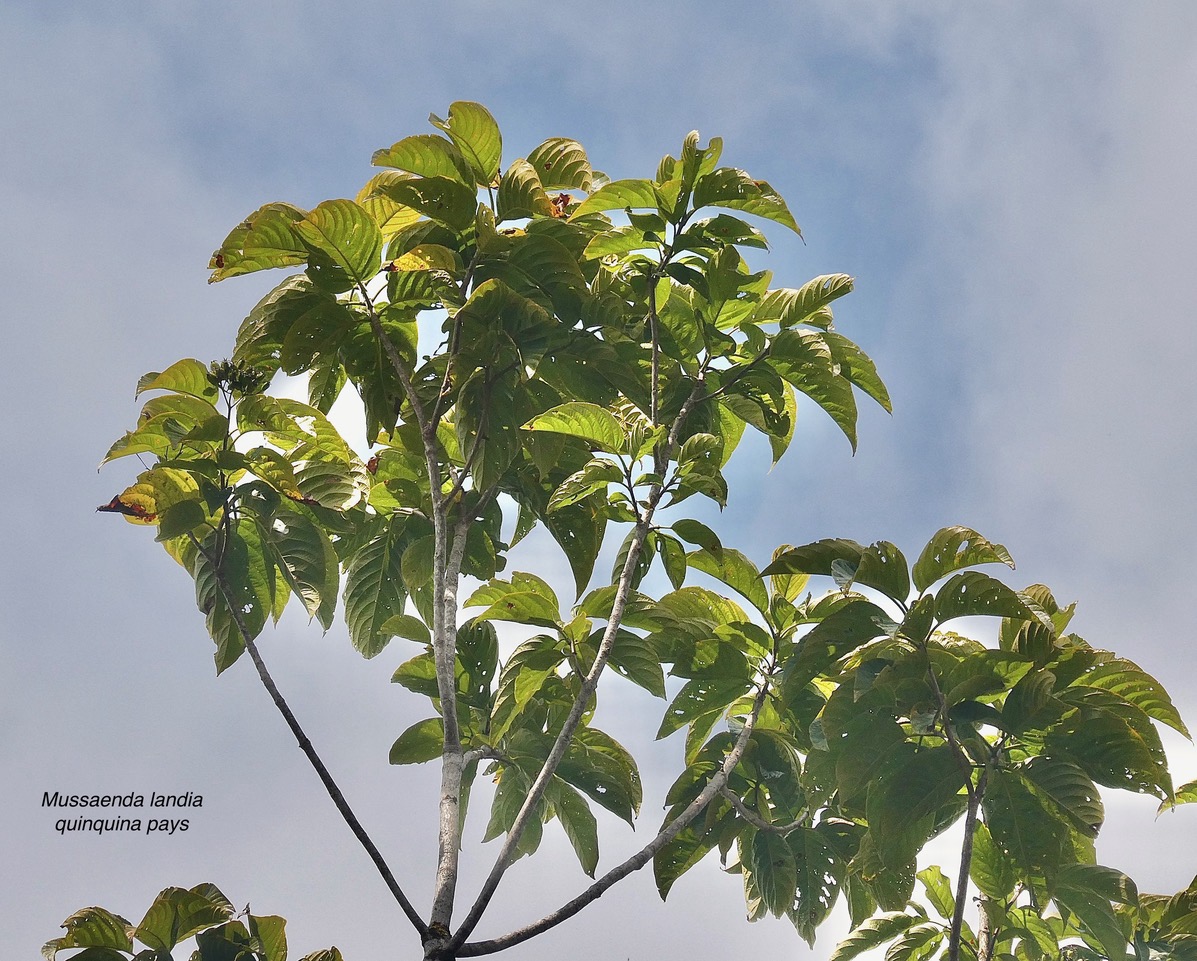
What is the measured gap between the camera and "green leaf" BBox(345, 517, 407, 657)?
351 cm

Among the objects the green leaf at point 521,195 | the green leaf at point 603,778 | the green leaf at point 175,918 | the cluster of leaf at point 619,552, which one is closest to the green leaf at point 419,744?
the cluster of leaf at point 619,552

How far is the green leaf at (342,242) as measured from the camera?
9.12 feet

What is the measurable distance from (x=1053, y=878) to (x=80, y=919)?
2.70 metres

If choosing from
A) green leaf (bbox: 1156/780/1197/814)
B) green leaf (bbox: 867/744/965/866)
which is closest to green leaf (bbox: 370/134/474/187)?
green leaf (bbox: 867/744/965/866)

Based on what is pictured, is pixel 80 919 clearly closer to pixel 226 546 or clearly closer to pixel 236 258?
pixel 226 546

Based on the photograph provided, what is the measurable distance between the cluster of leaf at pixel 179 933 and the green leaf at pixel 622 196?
228 cm

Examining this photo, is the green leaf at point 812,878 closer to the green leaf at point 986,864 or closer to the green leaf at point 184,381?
the green leaf at point 986,864

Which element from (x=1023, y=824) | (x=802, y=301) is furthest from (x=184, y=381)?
(x=1023, y=824)

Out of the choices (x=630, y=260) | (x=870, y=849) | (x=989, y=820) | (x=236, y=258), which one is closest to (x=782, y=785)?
(x=870, y=849)

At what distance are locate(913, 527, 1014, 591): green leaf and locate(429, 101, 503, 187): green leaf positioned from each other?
1.74 m

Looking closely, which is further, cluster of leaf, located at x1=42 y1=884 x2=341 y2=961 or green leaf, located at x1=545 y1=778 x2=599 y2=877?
green leaf, located at x1=545 y1=778 x2=599 y2=877

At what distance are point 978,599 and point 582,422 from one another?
1223mm

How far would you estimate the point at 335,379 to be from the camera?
132 inches

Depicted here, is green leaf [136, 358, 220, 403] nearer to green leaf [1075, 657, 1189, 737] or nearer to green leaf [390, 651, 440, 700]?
green leaf [390, 651, 440, 700]
